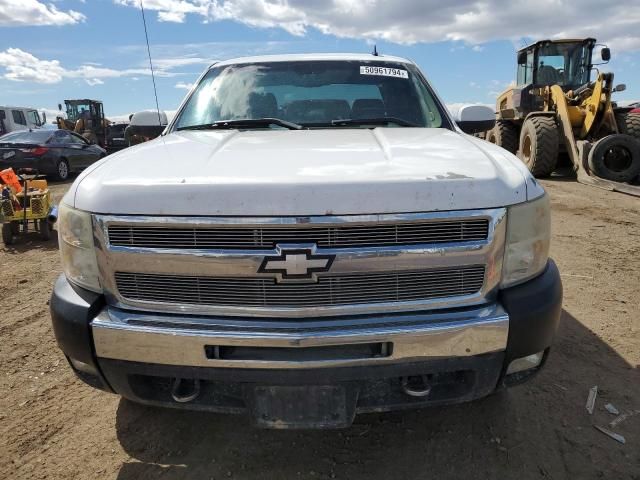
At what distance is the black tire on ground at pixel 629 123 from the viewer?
34.6ft

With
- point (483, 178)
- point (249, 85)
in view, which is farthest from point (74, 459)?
point (249, 85)

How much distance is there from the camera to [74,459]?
8.00 feet

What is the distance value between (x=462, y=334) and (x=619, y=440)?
4.02 ft

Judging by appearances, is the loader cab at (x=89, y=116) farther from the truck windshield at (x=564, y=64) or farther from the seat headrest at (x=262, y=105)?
the seat headrest at (x=262, y=105)

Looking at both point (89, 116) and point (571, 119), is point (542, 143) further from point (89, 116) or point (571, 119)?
point (89, 116)

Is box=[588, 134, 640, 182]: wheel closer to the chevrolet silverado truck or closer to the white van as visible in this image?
the chevrolet silverado truck

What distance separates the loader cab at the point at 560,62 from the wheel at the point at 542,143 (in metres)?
1.80

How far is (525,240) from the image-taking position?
208 cm

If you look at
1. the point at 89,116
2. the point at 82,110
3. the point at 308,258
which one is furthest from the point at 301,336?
the point at 82,110

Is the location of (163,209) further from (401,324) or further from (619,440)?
(619,440)

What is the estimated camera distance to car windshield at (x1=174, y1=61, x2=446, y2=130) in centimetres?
336

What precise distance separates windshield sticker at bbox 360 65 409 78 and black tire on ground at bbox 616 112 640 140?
901 centimetres

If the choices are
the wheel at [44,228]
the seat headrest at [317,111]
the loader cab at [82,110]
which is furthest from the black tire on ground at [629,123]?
the loader cab at [82,110]

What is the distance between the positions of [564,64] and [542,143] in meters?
3.02
